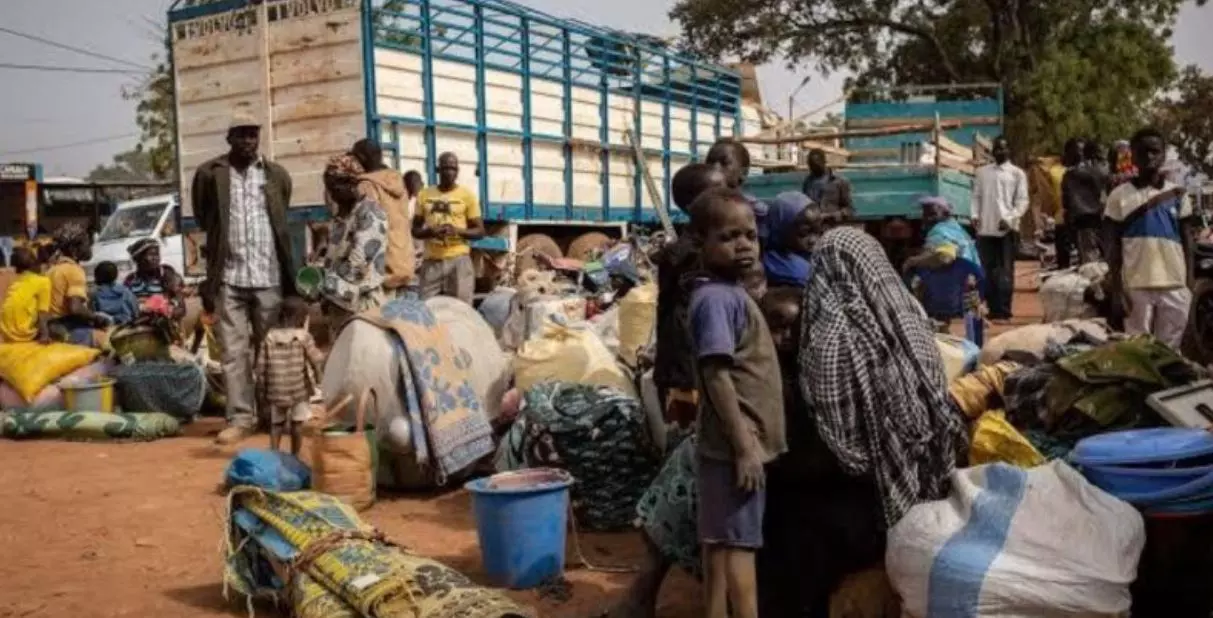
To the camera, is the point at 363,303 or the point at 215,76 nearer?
the point at 363,303

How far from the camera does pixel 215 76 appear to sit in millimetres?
9523

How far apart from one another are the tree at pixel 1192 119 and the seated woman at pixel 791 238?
3601 cm

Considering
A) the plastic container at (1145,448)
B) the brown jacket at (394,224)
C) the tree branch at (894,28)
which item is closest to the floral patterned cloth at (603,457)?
the plastic container at (1145,448)

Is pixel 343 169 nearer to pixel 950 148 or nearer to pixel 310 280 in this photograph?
pixel 310 280

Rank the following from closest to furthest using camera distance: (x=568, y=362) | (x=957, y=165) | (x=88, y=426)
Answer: (x=568, y=362)
(x=88, y=426)
(x=957, y=165)

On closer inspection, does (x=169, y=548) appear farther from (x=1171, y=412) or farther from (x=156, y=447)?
(x=1171, y=412)

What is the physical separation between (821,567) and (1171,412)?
3.86 ft

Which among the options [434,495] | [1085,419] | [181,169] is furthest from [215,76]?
[1085,419]

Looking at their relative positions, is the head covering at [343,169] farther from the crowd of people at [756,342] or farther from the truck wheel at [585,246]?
the truck wheel at [585,246]

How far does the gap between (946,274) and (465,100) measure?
507 cm

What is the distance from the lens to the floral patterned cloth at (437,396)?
498 cm

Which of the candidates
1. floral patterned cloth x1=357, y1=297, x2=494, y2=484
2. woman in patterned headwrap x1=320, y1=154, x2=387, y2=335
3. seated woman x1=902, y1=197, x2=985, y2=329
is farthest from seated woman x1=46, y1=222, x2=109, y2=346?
seated woman x1=902, y1=197, x2=985, y2=329

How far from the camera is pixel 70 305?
7.86m

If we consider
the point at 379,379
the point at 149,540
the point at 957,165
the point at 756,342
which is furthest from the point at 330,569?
the point at 957,165
